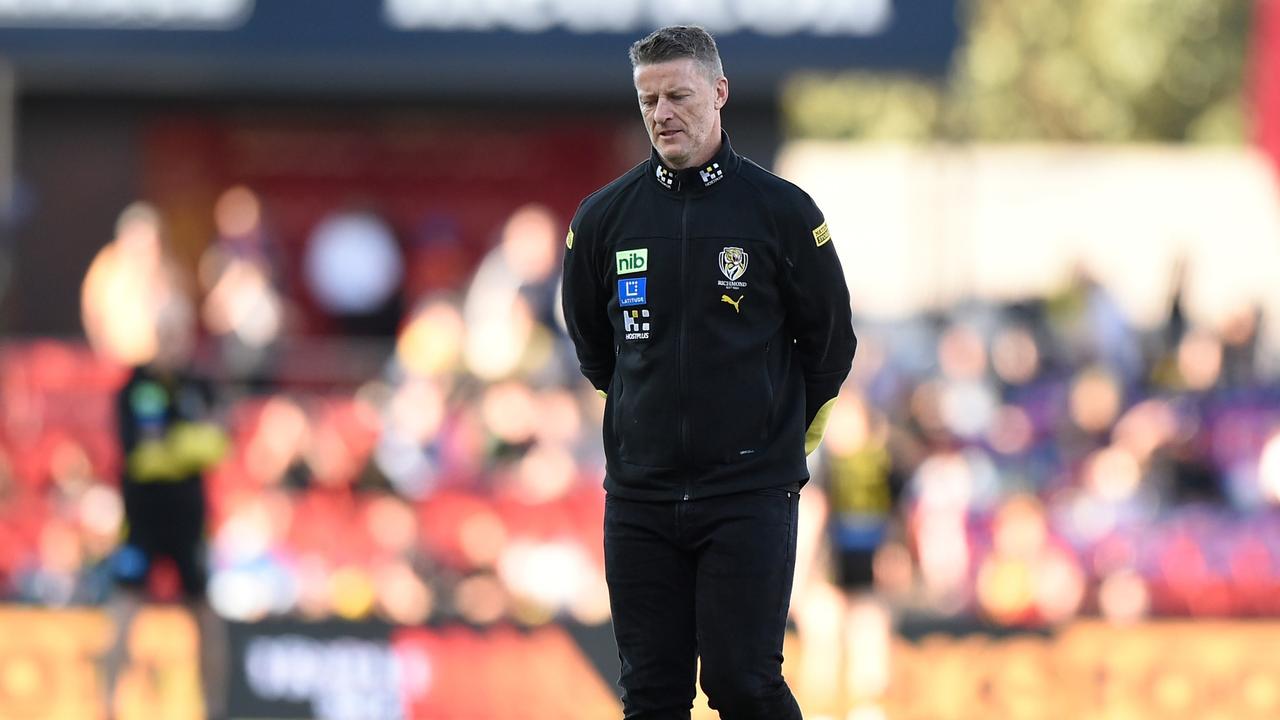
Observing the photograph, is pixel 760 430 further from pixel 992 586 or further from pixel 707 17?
pixel 707 17

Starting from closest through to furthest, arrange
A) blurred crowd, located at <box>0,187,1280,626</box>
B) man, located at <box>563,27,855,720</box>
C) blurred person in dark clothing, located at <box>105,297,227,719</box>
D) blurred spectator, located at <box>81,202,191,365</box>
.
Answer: man, located at <box>563,27,855,720</box>, blurred person in dark clothing, located at <box>105,297,227,719</box>, blurred crowd, located at <box>0,187,1280,626</box>, blurred spectator, located at <box>81,202,191,365</box>

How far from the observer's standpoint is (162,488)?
10.3m

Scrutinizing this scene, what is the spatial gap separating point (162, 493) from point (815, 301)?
5.70 meters

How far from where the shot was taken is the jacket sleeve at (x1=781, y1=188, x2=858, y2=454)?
17.6ft

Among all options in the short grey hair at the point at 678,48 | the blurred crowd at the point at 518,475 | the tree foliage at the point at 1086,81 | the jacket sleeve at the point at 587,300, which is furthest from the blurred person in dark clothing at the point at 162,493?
the tree foliage at the point at 1086,81

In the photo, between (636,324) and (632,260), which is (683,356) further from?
(632,260)

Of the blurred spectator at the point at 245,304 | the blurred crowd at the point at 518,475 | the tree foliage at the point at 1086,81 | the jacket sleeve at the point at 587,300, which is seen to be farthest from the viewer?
the tree foliage at the point at 1086,81

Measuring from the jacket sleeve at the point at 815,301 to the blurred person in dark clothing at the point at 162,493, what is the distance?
5.44m

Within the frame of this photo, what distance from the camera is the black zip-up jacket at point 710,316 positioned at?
17.5 feet

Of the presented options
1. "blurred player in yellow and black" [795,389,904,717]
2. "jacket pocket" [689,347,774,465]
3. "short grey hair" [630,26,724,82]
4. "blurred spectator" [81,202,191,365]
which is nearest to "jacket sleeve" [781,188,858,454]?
"jacket pocket" [689,347,774,465]

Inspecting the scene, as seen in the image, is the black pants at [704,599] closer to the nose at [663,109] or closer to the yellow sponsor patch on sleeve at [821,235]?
the yellow sponsor patch on sleeve at [821,235]

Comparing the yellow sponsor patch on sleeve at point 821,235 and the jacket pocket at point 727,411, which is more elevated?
the yellow sponsor patch on sleeve at point 821,235

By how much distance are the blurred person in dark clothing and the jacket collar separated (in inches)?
215

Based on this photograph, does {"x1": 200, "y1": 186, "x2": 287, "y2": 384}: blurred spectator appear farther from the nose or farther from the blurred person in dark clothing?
the nose
